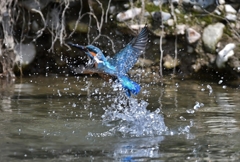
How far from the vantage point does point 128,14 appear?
6.29m

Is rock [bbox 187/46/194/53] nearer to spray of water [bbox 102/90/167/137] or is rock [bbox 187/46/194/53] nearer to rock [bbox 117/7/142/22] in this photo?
rock [bbox 117/7/142/22]

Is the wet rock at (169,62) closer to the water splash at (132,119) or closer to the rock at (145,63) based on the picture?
the rock at (145,63)

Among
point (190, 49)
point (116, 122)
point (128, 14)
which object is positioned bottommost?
point (116, 122)

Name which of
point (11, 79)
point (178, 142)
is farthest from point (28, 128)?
point (11, 79)

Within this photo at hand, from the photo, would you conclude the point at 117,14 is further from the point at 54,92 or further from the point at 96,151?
the point at 96,151

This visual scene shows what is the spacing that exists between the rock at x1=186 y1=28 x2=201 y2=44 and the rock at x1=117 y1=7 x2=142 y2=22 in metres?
0.60

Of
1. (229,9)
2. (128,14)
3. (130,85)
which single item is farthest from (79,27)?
(130,85)

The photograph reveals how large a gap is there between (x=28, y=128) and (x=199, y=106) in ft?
5.18

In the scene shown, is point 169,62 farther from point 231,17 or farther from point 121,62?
point 121,62

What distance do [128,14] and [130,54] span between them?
1.74 m

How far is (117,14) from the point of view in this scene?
20.9 ft

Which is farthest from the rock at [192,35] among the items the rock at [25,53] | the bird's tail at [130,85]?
the bird's tail at [130,85]

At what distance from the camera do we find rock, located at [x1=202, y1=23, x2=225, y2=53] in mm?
6129

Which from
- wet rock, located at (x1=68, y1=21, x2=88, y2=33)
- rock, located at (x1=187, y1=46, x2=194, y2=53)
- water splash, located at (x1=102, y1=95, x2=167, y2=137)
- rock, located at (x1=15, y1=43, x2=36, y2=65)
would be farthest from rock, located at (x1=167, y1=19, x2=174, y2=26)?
rock, located at (x1=15, y1=43, x2=36, y2=65)
